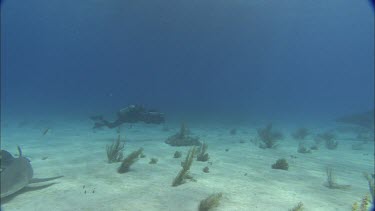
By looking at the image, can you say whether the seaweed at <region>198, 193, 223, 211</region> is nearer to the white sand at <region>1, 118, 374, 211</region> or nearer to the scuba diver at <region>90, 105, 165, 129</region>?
the white sand at <region>1, 118, 374, 211</region>

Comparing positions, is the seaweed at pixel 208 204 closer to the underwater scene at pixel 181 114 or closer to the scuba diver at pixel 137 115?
the underwater scene at pixel 181 114

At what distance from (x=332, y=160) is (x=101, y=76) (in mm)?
137717

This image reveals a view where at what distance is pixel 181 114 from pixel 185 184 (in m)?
30.5

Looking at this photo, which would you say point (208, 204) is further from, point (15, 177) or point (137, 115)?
point (137, 115)

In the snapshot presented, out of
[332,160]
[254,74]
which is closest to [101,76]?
[254,74]

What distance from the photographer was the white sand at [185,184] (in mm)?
7243

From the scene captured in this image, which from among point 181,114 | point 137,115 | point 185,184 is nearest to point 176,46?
point 181,114

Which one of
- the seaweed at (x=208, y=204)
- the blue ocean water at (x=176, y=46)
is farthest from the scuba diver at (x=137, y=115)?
the blue ocean water at (x=176, y=46)

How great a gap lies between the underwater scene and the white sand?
5 cm

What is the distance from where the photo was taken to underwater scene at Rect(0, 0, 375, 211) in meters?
8.12

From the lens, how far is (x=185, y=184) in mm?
8680

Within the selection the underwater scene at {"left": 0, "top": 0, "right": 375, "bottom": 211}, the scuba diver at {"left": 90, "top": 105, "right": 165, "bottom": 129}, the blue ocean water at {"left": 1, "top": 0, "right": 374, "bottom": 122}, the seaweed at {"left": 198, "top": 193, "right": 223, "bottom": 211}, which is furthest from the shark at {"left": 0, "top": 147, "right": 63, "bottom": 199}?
the blue ocean water at {"left": 1, "top": 0, "right": 374, "bottom": 122}

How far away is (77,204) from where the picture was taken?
703 cm

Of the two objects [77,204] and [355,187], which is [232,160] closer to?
[355,187]
